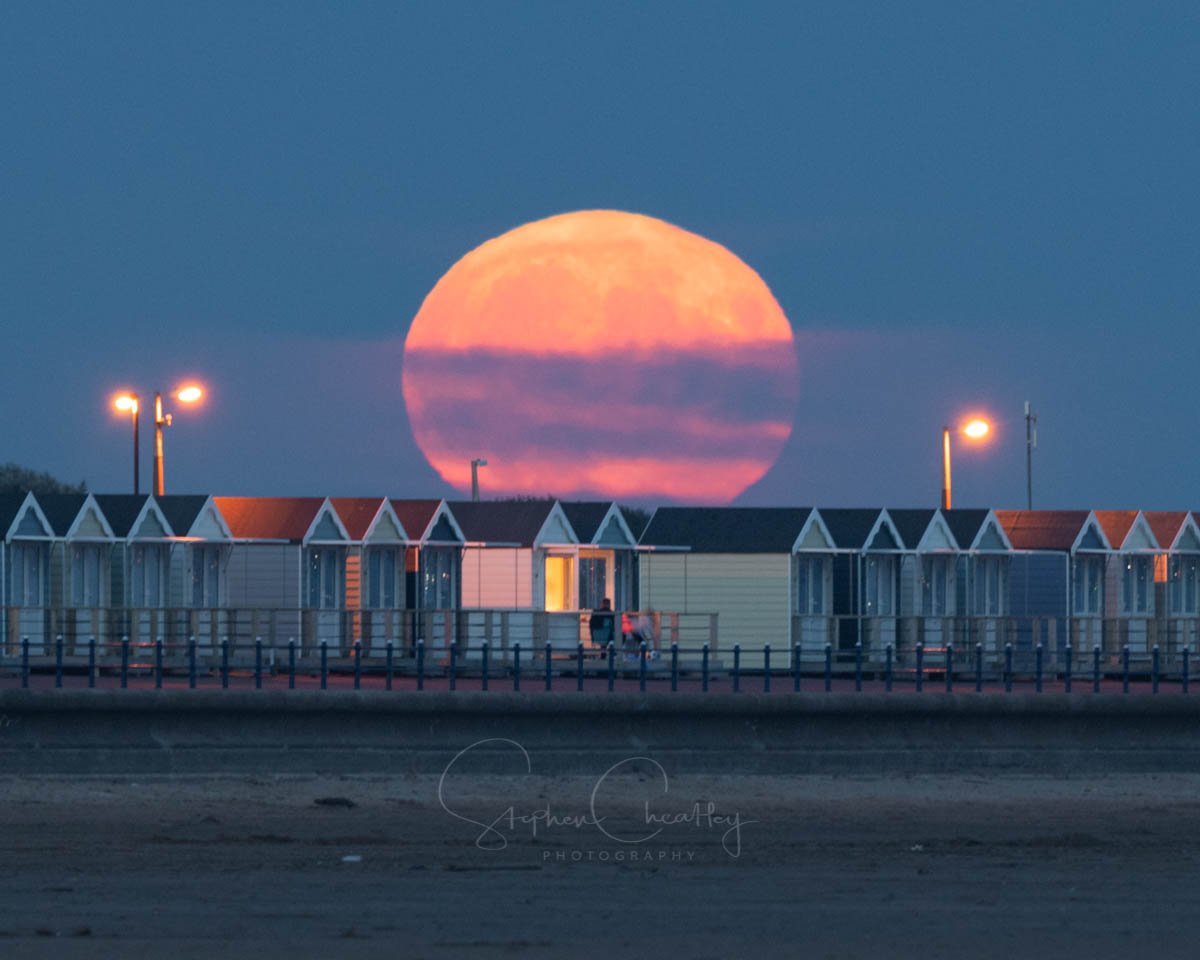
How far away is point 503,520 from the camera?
163ft

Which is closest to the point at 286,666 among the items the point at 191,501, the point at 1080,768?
the point at 191,501

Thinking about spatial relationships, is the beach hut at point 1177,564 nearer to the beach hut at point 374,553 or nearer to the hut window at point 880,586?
the hut window at point 880,586

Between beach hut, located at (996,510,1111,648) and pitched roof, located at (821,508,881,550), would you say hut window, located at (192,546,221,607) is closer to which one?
pitched roof, located at (821,508,881,550)

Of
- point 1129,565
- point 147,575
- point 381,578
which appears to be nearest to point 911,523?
point 1129,565

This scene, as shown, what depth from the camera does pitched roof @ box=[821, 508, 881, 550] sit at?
49625 mm

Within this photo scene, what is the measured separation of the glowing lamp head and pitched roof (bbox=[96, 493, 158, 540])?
17549 millimetres

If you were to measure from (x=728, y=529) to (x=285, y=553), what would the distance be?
27.7 feet

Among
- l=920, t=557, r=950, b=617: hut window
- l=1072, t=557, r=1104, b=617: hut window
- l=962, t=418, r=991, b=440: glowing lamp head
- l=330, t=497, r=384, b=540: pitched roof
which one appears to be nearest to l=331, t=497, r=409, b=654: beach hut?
l=330, t=497, r=384, b=540: pitched roof

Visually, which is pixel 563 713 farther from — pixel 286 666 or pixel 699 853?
pixel 699 853

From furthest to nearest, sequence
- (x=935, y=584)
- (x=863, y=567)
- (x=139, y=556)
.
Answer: (x=935, y=584)
(x=863, y=567)
(x=139, y=556)

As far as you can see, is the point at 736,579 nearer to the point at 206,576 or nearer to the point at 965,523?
the point at 965,523

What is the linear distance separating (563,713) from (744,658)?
1195 centimetres

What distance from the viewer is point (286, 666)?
142 ft

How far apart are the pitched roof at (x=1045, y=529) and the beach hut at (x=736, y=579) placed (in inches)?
257
